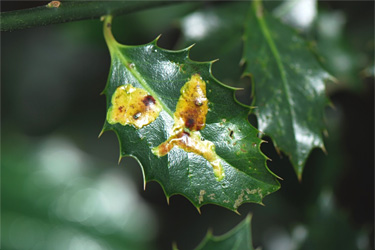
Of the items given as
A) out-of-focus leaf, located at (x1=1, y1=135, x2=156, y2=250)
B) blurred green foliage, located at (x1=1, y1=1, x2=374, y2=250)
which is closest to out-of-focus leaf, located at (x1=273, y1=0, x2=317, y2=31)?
blurred green foliage, located at (x1=1, y1=1, x2=374, y2=250)

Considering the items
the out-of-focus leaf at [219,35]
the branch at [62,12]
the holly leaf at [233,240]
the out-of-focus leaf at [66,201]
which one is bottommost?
the out-of-focus leaf at [66,201]

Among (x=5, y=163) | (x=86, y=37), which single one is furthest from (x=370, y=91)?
(x=5, y=163)

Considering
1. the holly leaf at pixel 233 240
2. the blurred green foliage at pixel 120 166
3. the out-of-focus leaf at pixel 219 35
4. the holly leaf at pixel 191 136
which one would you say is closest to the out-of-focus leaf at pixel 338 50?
the blurred green foliage at pixel 120 166

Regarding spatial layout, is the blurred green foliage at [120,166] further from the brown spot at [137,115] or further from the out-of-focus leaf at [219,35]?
the brown spot at [137,115]

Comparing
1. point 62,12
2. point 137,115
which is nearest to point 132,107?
point 137,115

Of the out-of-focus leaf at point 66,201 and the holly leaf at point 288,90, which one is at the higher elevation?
the holly leaf at point 288,90

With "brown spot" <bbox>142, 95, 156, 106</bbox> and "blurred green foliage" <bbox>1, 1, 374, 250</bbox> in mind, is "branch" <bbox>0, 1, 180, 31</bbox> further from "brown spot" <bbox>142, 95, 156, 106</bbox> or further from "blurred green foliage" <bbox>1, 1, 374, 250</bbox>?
"blurred green foliage" <bbox>1, 1, 374, 250</bbox>

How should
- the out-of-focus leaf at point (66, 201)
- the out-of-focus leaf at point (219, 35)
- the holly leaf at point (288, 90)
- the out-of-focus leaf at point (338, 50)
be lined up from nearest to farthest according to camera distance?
the holly leaf at point (288, 90)
the out-of-focus leaf at point (219, 35)
the out-of-focus leaf at point (338, 50)
the out-of-focus leaf at point (66, 201)
